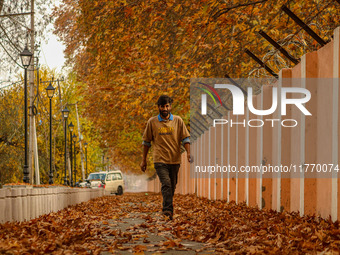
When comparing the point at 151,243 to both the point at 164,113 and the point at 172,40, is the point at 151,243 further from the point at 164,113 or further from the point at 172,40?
the point at 172,40

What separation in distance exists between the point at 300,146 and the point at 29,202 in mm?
4852

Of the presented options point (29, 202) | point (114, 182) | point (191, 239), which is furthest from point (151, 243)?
point (114, 182)

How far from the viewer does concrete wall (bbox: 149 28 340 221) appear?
8164 millimetres

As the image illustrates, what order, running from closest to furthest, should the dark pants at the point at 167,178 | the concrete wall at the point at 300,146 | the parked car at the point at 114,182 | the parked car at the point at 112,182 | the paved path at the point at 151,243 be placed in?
the paved path at the point at 151,243 → the concrete wall at the point at 300,146 → the dark pants at the point at 167,178 → the parked car at the point at 112,182 → the parked car at the point at 114,182


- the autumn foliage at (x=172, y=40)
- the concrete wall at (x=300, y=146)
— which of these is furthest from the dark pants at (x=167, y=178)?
the autumn foliage at (x=172, y=40)

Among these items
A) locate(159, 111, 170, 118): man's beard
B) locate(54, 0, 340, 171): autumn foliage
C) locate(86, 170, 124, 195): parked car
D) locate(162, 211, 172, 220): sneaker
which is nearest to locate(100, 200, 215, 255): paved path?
locate(162, 211, 172, 220): sneaker

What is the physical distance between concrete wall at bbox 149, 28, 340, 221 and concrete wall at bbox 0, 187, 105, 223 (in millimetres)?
4285

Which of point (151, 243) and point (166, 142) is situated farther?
point (166, 142)

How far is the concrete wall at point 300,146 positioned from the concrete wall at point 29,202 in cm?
428

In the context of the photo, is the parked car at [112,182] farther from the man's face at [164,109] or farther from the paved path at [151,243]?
the paved path at [151,243]

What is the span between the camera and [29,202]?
11.3 meters

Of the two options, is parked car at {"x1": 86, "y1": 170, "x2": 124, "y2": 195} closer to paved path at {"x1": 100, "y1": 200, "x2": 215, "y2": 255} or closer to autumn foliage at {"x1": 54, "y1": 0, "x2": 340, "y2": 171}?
autumn foliage at {"x1": 54, "y1": 0, "x2": 340, "y2": 171}

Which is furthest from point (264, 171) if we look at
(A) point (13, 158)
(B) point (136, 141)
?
(B) point (136, 141)

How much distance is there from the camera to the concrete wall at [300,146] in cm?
816
